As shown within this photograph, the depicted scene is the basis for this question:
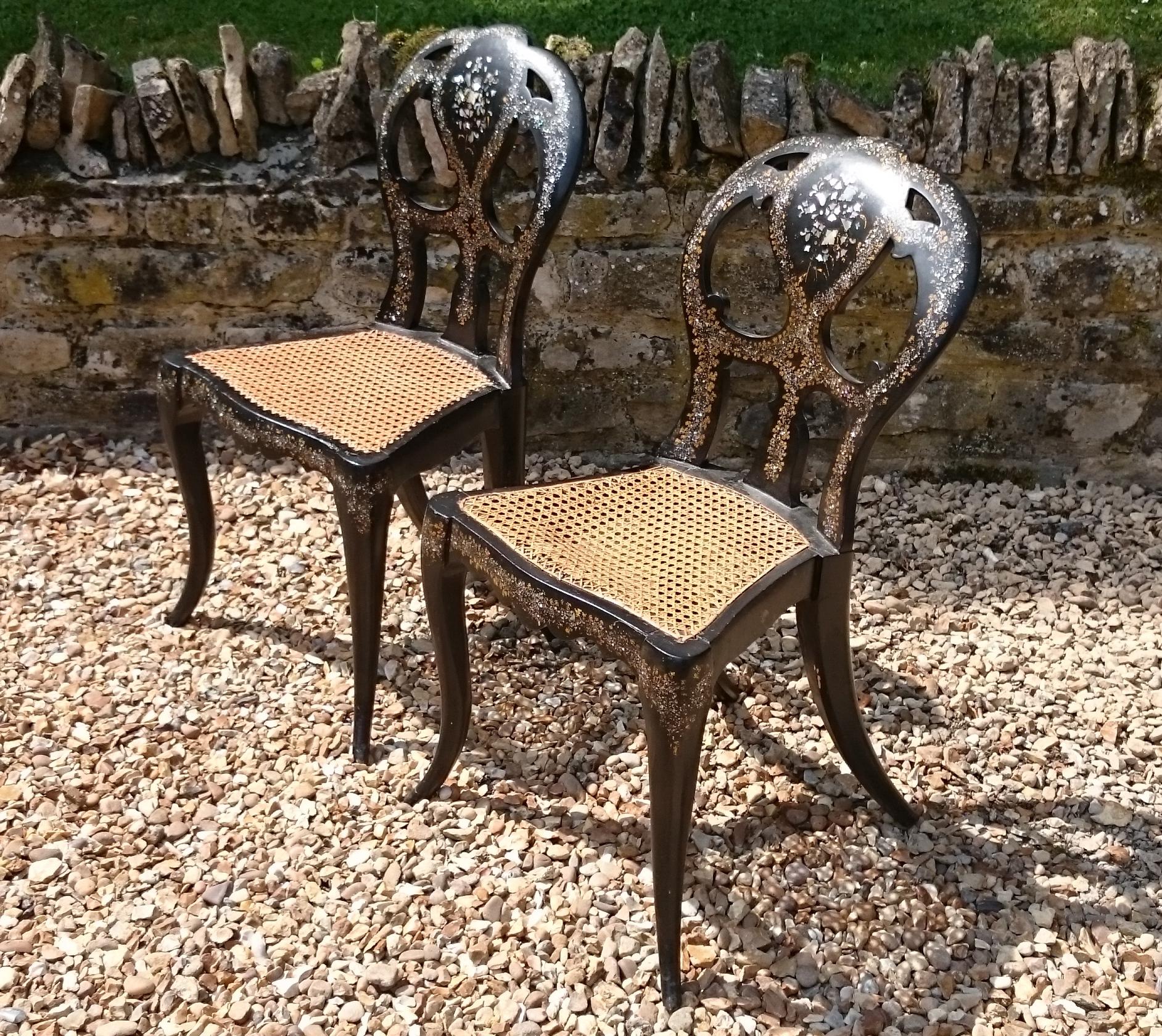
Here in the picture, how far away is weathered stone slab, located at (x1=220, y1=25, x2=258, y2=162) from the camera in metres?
2.81

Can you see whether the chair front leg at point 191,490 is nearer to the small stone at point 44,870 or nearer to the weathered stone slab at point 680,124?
the small stone at point 44,870

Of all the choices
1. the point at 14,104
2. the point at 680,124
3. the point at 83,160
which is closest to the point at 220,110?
the point at 83,160

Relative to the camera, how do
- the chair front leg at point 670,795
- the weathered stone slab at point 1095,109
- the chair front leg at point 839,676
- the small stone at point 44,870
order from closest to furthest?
the chair front leg at point 670,795
the chair front leg at point 839,676
the small stone at point 44,870
the weathered stone slab at point 1095,109

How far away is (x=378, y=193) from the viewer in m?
2.84

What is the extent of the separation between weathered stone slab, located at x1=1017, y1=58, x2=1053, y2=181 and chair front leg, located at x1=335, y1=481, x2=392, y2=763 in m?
1.64

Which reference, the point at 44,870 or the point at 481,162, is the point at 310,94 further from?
the point at 44,870

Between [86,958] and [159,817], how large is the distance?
299mm

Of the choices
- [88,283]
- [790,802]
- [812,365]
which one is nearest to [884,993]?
[790,802]

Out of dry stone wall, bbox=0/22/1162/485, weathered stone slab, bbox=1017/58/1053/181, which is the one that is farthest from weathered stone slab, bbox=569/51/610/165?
weathered stone slab, bbox=1017/58/1053/181

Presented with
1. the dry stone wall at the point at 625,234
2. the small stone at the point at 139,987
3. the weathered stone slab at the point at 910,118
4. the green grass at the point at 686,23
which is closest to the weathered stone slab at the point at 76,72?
the dry stone wall at the point at 625,234

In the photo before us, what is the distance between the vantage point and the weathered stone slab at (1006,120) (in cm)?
263

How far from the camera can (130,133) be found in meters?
2.83

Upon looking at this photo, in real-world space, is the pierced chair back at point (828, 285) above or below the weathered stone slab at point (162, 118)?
below

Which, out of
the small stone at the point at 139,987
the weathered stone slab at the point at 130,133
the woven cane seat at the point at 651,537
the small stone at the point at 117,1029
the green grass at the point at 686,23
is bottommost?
the small stone at the point at 117,1029
